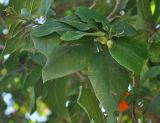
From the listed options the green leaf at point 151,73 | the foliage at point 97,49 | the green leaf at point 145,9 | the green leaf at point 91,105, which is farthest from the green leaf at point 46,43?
the green leaf at point 145,9

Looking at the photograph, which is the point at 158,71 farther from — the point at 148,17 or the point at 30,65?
the point at 30,65

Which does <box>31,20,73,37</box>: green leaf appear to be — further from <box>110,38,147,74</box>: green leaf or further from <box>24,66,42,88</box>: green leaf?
<box>24,66,42,88</box>: green leaf

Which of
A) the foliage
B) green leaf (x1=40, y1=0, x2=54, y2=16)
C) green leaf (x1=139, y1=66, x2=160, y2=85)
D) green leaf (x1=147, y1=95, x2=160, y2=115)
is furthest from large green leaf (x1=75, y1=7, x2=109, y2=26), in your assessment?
green leaf (x1=147, y1=95, x2=160, y2=115)

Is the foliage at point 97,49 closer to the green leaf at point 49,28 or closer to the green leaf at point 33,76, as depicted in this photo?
the green leaf at point 49,28

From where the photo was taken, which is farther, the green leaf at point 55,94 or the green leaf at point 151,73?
the green leaf at point 55,94

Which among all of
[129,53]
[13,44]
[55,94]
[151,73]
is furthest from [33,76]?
[129,53]

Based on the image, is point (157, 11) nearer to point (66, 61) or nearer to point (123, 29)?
point (123, 29)
